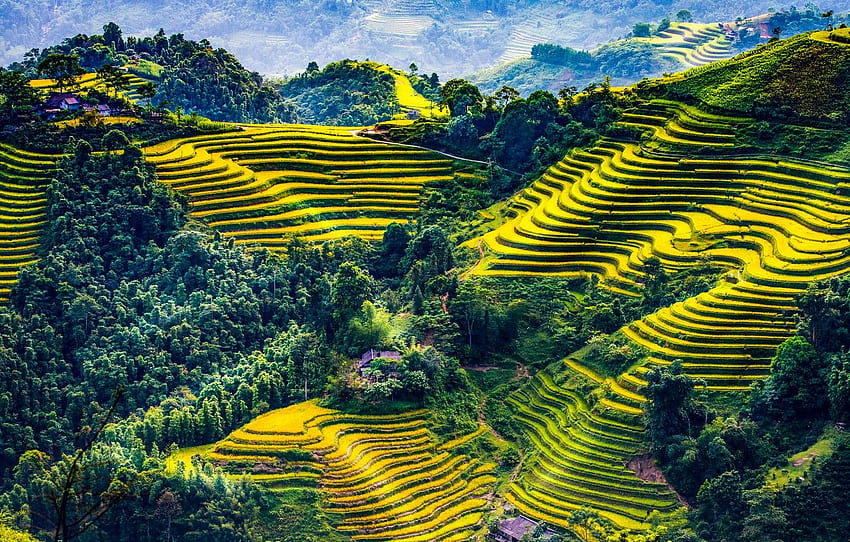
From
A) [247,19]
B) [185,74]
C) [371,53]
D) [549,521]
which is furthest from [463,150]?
[247,19]

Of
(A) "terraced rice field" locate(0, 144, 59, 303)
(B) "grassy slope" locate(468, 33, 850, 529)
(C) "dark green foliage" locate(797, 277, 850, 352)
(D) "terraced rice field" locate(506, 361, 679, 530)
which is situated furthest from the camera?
(A) "terraced rice field" locate(0, 144, 59, 303)

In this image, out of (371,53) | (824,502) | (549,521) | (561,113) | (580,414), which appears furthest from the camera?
(371,53)

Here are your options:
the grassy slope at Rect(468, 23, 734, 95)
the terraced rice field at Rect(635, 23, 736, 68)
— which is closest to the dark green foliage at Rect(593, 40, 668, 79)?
the grassy slope at Rect(468, 23, 734, 95)

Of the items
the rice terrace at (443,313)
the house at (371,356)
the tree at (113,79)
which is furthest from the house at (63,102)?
the house at (371,356)

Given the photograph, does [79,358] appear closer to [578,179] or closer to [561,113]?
[578,179]

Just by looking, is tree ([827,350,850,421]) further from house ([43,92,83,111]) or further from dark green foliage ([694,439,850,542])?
house ([43,92,83,111])

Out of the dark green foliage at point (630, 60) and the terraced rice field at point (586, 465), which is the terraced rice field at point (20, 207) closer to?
the terraced rice field at point (586, 465)
